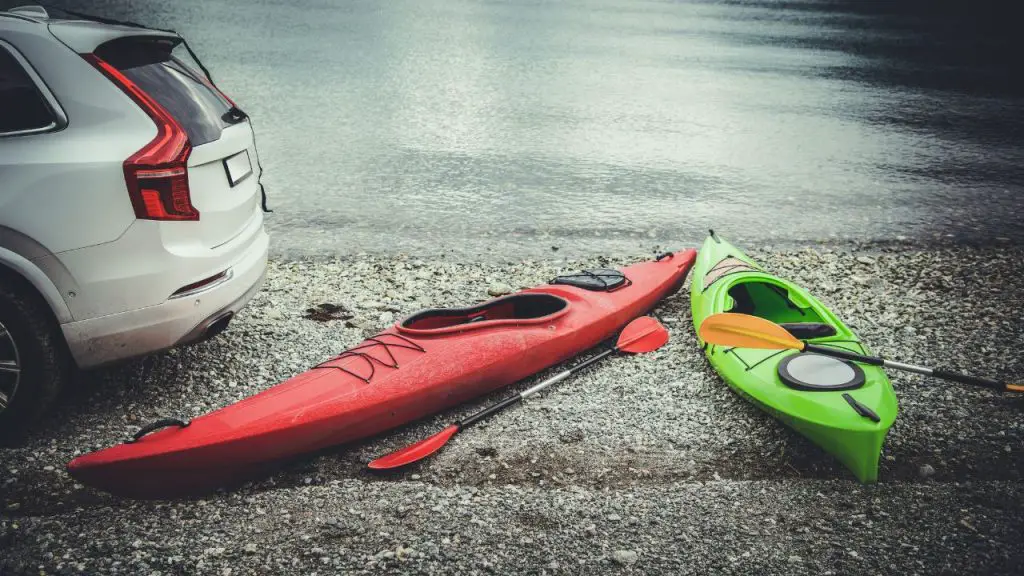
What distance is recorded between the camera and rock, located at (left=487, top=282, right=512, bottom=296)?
512 cm

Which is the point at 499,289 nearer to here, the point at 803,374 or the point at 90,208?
the point at 803,374

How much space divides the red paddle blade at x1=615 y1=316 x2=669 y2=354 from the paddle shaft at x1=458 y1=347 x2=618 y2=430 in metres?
0.11

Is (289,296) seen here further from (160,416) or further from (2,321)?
(2,321)

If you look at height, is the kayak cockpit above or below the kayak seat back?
above

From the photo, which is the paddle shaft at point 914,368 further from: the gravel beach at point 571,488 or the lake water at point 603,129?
the lake water at point 603,129

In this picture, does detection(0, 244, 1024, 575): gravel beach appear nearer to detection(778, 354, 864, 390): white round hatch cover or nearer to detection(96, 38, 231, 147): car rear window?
detection(778, 354, 864, 390): white round hatch cover

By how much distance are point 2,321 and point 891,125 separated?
989 centimetres

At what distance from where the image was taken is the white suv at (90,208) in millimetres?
3111

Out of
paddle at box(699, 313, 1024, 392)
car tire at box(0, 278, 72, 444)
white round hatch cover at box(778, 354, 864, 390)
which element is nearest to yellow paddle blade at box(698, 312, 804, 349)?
paddle at box(699, 313, 1024, 392)

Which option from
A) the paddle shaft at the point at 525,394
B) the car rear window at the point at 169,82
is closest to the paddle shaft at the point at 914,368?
the paddle shaft at the point at 525,394

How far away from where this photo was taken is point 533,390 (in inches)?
149

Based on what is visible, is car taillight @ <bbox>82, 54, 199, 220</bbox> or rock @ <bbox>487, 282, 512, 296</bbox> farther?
rock @ <bbox>487, 282, 512, 296</bbox>

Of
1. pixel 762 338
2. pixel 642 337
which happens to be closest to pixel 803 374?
pixel 762 338

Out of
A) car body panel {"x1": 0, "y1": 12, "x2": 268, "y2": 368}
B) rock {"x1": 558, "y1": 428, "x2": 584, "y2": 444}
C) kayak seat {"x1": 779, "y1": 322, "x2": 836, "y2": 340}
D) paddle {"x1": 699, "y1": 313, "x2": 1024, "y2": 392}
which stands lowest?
rock {"x1": 558, "y1": 428, "x2": 584, "y2": 444}
